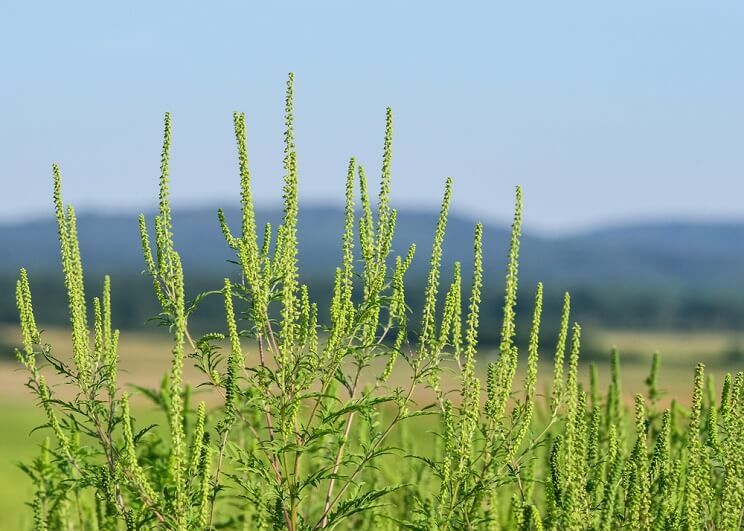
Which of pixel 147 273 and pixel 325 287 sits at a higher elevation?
pixel 147 273

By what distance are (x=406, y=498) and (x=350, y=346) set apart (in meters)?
3.14

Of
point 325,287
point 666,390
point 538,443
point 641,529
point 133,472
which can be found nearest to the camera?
point 133,472

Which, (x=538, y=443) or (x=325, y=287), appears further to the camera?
(x=325, y=287)

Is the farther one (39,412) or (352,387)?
(39,412)

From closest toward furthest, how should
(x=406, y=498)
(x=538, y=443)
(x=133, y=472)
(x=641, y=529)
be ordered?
1. (x=133, y=472)
2. (x=641, y=529)
3. (x=538, y=443)
4. (x=406, y=498)

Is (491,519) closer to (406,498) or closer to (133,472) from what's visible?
(133,472)

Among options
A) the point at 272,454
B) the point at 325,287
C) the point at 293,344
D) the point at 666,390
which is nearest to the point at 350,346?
the point at 293,344

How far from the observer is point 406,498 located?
8281 mm

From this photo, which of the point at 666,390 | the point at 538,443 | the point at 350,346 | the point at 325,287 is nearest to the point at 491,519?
the point at 538,443

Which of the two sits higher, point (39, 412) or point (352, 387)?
point (352, 387)

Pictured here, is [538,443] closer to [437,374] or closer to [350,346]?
[437,374]

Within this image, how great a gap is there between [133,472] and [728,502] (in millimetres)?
2787

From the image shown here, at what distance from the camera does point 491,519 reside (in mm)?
5547

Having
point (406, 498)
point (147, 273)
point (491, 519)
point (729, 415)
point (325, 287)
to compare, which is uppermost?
point (147, 273)
